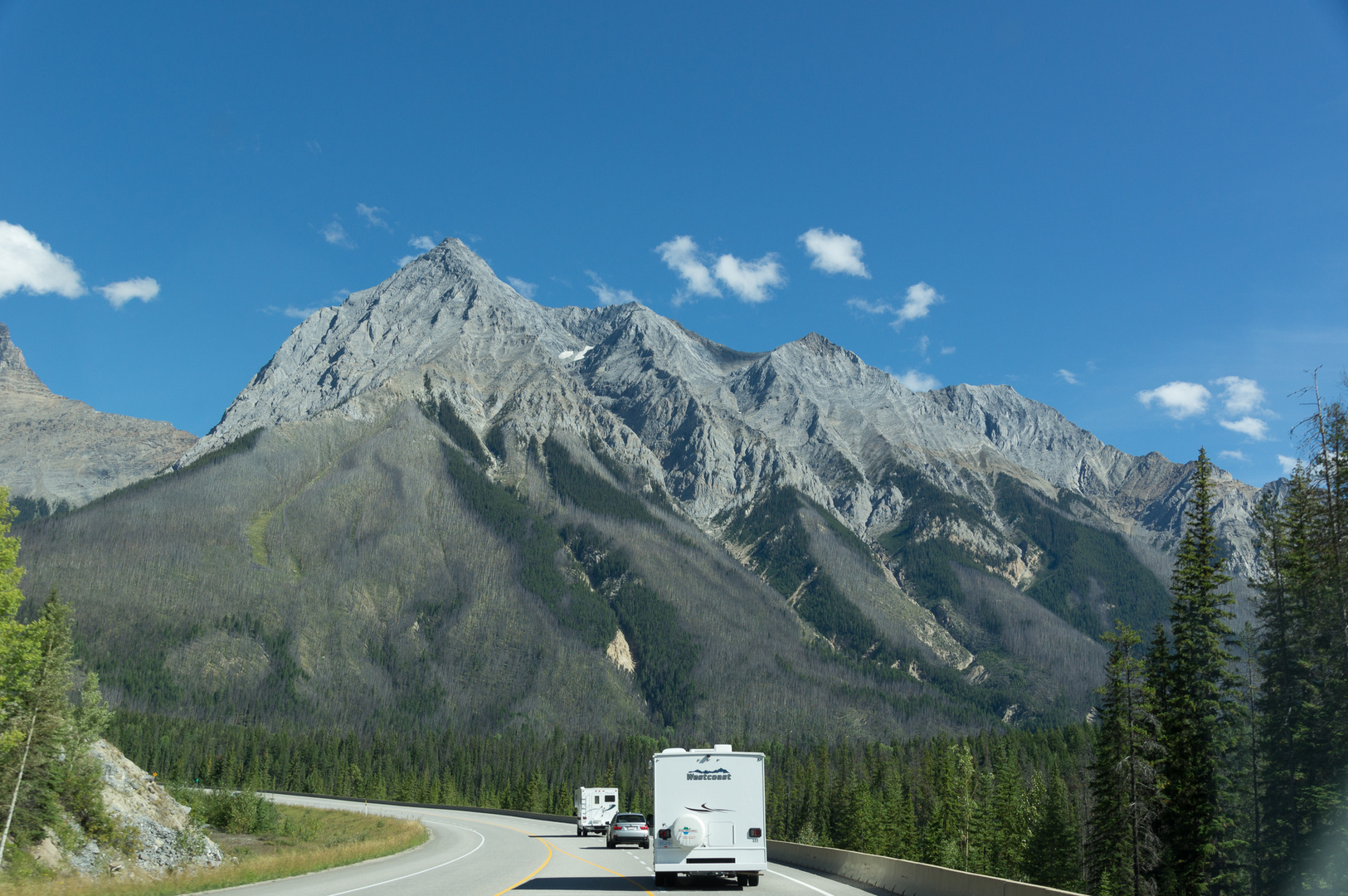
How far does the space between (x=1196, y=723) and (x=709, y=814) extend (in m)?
28.1

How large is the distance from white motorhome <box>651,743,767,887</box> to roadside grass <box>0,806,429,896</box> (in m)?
12.0

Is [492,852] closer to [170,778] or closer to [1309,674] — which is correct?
[1309,674]

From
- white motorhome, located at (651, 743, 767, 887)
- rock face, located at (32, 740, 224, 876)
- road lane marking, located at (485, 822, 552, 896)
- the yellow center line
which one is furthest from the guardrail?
rock face, located at (32, 740, 224, 876)

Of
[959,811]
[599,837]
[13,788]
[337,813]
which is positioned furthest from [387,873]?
[959,811]

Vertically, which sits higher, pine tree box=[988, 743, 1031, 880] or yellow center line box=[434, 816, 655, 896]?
yellow center line box=[434, 816, 655, 896]

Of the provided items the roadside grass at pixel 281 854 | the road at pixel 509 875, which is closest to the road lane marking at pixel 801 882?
the road at pixel 509 875

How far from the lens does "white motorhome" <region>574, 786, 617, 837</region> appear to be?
6103cm

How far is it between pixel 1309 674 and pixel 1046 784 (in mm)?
82691

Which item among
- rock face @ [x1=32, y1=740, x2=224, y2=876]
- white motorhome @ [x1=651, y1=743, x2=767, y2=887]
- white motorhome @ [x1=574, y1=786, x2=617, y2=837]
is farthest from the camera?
white motorhome @ [x1=574, y1=786, x2=617, y2=837]

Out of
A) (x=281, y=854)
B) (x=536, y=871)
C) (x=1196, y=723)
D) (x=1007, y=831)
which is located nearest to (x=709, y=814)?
(x=536, y=871)

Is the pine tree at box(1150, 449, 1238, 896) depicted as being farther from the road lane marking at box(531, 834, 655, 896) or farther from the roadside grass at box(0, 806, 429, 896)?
the roadside grass at box(0, 806, 429, 896)

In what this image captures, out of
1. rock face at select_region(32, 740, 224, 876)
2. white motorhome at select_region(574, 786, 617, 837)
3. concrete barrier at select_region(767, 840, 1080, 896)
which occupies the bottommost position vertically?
white motorhome at select_region(574, 786, 617, 837)

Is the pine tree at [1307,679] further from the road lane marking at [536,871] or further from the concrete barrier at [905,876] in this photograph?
the road lane marking at [536,871]

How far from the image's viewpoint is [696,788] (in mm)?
26203
